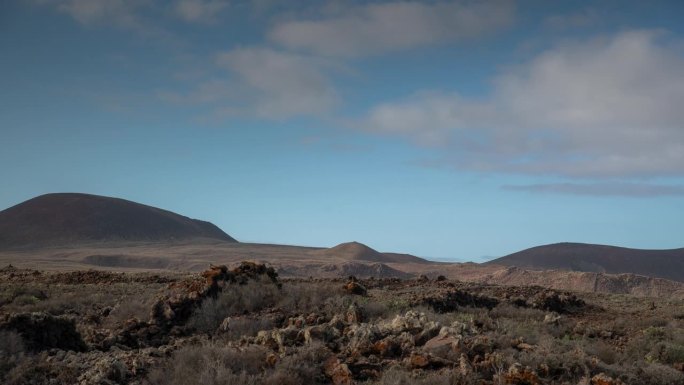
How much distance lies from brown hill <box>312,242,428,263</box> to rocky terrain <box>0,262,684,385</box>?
6613 cm

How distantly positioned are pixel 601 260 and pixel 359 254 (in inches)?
1427

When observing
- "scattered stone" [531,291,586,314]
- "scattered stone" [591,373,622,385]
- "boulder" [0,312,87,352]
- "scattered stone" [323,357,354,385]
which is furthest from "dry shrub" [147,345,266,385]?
"scattered stone" [531,291,586,314]

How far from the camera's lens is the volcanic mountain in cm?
8919

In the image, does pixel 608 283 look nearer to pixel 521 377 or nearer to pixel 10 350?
pixel 521 377

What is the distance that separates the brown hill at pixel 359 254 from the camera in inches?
3214

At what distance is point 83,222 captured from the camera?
316 ft

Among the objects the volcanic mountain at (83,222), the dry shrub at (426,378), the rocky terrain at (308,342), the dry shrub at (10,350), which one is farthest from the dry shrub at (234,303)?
the volcanic mountain at (83,222)

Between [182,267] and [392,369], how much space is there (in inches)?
2086

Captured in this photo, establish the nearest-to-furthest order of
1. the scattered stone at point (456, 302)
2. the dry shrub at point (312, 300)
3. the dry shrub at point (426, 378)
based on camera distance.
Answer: the dry shrub at point (426, 378), the dry shrub at point (312, 300), the scattered stone at point (456, 302)

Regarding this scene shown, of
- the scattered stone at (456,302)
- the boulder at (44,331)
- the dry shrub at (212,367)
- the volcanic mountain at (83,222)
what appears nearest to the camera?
the dry shrub at (212,367)

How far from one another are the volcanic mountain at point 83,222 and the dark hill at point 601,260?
5770 centimetres

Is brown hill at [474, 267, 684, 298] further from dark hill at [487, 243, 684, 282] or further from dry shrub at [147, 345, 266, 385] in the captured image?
dark hill at [487, 243, 684, 282]

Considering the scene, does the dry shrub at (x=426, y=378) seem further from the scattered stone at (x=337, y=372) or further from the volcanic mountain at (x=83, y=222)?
the volcanic mountain at (x=83, y=222)

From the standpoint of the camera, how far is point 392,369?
7.29 meters
